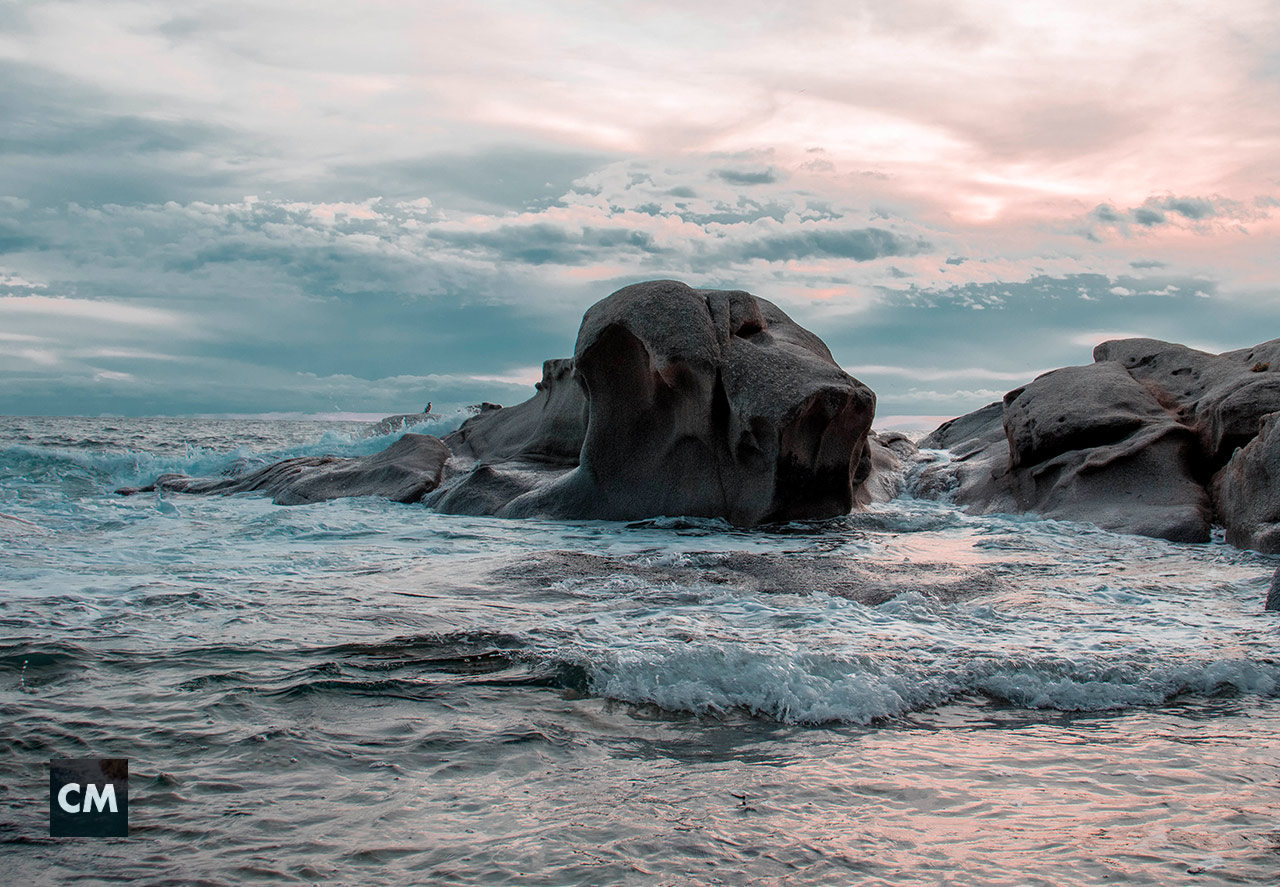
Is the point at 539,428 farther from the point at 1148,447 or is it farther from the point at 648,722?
the point at 648,722

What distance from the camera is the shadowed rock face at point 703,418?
1195 centimetres

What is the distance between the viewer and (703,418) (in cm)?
1245

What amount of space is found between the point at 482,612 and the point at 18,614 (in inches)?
111

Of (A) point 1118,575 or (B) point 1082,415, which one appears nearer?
(A) point 1118,575

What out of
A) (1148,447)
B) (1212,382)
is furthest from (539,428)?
(1212,382)

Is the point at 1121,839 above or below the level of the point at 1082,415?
below

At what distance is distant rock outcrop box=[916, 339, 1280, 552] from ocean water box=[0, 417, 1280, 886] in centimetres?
225

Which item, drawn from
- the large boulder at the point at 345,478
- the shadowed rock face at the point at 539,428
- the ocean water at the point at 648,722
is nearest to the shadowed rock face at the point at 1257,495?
the ocean water at the point at 648,722

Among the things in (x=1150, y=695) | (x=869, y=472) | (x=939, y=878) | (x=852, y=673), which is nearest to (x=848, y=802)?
(x=939, y=878)

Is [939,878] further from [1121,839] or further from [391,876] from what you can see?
[391,876]

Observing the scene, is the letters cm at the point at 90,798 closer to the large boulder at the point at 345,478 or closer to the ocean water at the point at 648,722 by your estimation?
the ocean water at the point at 648,722

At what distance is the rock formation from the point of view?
11961mm

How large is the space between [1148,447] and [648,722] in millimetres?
9917

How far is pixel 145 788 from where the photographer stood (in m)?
3.23
